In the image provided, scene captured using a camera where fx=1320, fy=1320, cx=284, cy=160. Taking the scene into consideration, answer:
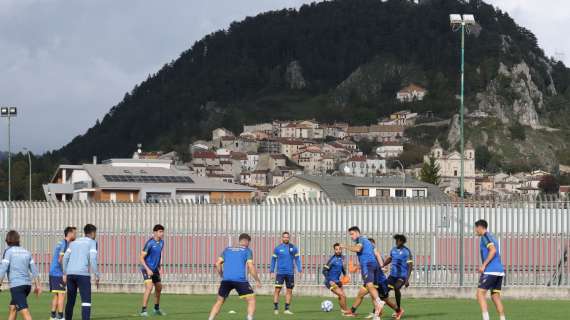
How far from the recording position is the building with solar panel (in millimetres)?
98194

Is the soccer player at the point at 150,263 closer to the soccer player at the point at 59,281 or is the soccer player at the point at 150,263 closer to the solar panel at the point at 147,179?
the soccer player at the point at 59,281

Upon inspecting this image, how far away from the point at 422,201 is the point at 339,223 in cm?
239

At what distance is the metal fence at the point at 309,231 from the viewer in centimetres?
3525

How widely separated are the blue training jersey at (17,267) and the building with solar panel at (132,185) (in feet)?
237

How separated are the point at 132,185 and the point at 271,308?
230ft

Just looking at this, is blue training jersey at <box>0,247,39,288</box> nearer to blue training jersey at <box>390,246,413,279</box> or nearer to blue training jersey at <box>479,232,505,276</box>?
blue training jersey at <box>479,232,505,276</box>

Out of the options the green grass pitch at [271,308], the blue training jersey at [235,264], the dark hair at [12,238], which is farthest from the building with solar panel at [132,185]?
the dark hair at [12,238]

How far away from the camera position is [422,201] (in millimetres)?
36688

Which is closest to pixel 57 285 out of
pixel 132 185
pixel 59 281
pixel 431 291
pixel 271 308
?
pixel 59 281

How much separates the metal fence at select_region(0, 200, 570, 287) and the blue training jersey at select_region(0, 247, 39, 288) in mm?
17210

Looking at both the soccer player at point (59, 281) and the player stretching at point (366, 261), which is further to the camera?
the player stretching at point (366, 261)

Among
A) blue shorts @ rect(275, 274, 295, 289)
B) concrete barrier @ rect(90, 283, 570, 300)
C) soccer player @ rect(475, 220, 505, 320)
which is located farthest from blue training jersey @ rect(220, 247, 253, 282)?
concrete barrier @ rect(90, 283, 570, 300)

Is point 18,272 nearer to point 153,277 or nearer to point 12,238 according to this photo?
point 12,238

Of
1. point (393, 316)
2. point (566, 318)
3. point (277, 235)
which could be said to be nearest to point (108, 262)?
point (277, 235)
